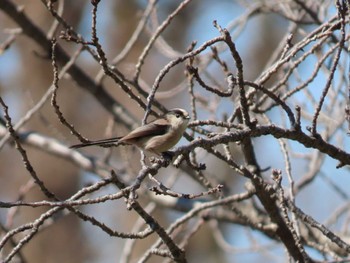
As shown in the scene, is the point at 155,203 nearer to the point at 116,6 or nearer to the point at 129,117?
the point at 129,117

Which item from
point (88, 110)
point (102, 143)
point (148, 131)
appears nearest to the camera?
point (102, 143)

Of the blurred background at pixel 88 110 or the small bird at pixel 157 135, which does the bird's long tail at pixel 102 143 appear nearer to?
the small bird at pixel 157 135

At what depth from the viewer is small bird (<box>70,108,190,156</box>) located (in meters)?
2.52

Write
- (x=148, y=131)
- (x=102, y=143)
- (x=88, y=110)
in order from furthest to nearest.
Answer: (x=88, y=110) → (x=148, y=131) → (x=102, y=143)

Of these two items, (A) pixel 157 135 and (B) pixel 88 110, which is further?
(B) pixel 88 110

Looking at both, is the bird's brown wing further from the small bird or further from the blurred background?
the blurred background

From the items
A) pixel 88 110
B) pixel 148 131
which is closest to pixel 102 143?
pixel 148 131

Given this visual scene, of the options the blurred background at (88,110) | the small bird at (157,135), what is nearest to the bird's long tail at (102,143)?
the small bird at (157,135)

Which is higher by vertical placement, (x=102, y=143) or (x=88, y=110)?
(x=88, y=110)

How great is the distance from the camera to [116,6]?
537 inches

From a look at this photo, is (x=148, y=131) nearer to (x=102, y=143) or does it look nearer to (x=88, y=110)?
(x=102, y=143)

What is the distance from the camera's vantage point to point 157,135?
2551 mm

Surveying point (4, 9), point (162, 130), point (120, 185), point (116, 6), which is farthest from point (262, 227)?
point (116, 6)

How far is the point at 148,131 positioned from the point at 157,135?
4cm
